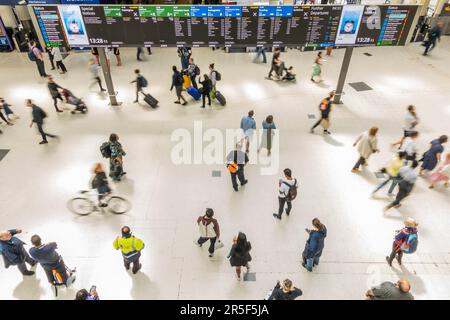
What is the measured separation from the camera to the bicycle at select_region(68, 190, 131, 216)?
7.54 meters

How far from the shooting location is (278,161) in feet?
29.7

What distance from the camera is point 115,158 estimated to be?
26.4 ft

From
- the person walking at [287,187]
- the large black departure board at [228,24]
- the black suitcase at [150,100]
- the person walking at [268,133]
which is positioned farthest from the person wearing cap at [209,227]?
the black suitcase at [150,100]

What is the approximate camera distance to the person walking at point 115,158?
7886mm

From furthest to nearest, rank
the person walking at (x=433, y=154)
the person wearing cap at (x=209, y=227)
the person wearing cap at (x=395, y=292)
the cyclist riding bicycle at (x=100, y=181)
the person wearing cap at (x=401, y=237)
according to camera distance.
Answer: the person walking at (x=433, y=154)
the cyclist riding bicycle at (x=100, y=181)
the person wearing cap at (x=209, y=227)
the person wearing cap at (x=401, y=237)
the person wearing cap at (x=395, y=292)

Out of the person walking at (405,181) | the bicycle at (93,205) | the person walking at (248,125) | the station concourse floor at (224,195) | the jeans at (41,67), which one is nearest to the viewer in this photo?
the station concourse floor at (224,195)

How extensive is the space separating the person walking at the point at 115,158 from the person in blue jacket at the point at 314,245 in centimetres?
470

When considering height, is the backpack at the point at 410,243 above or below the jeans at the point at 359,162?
above

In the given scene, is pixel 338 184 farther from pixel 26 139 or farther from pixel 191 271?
pixel 26 139

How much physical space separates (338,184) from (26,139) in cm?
881

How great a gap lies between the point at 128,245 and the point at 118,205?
2.16 m

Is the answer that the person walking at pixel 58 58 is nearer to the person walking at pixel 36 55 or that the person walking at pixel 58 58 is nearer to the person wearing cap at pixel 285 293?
the person walking at pixel 36 55

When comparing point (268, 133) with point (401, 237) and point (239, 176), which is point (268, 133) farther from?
point (401, 237)

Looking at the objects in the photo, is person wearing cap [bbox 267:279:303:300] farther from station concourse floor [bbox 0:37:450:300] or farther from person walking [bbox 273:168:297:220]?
person walking [bbox 273:168:297:220]
